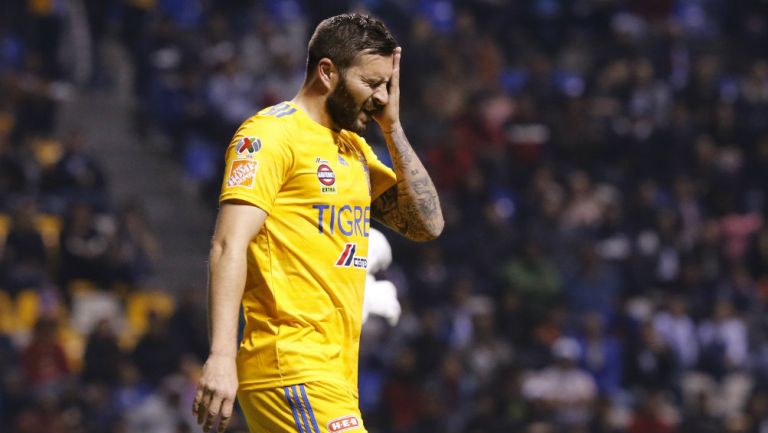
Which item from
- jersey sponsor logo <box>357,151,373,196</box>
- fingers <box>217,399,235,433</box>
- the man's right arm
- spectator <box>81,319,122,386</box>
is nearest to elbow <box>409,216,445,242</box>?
jersey sponsor logo <box>357,151,373,196</box>

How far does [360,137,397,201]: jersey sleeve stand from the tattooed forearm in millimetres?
34

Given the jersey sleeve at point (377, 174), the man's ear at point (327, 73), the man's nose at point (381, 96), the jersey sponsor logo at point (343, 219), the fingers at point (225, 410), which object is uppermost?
the man's ear at point (327, 73)

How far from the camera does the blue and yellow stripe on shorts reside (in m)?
4.43

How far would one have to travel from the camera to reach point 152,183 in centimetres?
1620

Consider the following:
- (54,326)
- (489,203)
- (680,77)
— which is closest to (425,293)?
(489,203)

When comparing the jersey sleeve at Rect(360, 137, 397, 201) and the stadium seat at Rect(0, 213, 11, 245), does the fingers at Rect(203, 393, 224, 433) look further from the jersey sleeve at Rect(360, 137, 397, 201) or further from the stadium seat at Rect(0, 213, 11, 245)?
the stadium seat at Rect(0, 213, 11, 245)

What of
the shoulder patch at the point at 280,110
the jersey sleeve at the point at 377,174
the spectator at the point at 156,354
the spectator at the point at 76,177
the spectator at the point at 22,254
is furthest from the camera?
the spectator at the point at 76,177

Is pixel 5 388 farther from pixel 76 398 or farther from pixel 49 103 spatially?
pixel 49 103

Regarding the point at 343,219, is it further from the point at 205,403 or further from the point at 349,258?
the point at 205,403

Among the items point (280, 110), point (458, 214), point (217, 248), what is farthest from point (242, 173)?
point (458, 214)

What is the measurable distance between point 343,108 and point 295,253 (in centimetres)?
58

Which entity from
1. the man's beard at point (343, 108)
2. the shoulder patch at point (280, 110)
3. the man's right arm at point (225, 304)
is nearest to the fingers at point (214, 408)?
the man's right arm at point (225, 304)

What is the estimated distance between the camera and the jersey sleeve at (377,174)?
16.5 ft

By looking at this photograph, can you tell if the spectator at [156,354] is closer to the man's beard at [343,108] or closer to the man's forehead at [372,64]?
the man's beard at [343,108]
